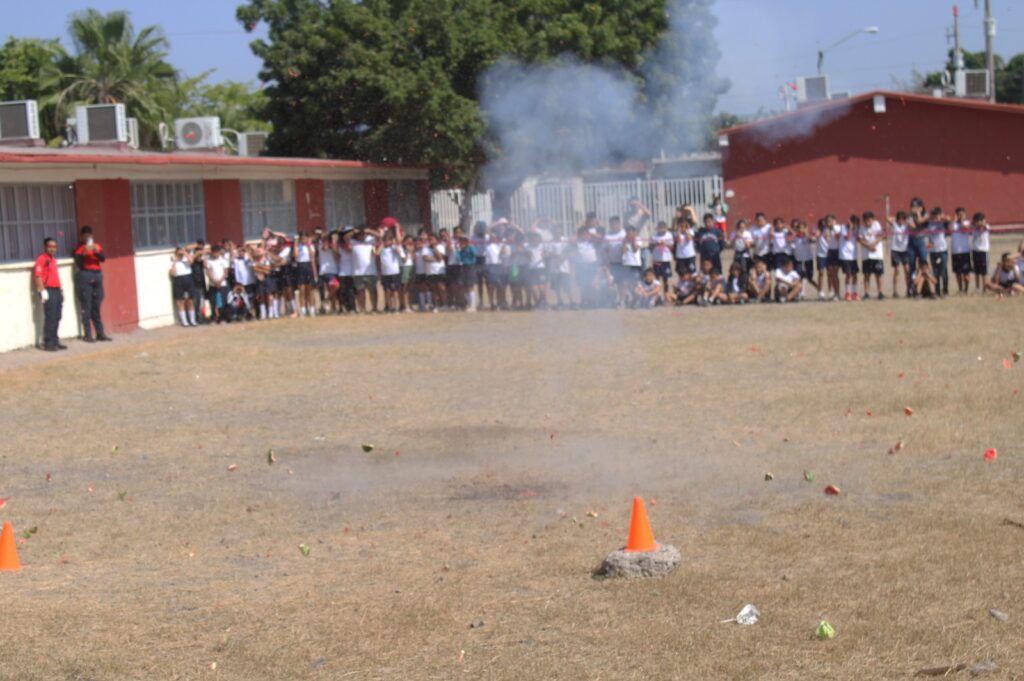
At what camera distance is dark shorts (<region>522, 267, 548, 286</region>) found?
73.2ft

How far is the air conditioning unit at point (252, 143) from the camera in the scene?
33.2m

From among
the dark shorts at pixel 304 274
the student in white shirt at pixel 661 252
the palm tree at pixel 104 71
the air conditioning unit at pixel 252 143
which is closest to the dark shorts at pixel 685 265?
the student in white shirt at pixel 661 252

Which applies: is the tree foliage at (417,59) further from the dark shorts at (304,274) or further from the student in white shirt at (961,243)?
the student in white shirt at (961,243)

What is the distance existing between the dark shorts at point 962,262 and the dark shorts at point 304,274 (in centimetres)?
1147

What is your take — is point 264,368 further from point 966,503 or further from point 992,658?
point 992,658

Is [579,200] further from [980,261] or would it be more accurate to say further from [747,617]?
[747,617]

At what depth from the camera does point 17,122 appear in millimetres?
23266

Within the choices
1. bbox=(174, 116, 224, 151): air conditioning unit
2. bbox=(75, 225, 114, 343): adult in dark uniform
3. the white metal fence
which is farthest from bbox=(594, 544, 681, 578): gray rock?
bbox=(174, 116, 224, 151): air conditioning unit

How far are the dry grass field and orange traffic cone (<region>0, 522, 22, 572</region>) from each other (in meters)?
0.09

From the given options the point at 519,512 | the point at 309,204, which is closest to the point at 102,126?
the point at 309,204

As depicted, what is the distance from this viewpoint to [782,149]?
3481 centimetres

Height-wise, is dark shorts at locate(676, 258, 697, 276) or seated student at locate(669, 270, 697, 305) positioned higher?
dark shorts at locate(676, 258, 697, 276)

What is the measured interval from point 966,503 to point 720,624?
2.84 meters

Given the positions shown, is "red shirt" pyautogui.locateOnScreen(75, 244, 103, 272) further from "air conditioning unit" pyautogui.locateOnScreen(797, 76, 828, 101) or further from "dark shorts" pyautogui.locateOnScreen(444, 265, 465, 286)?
"air conditioning unit" pyautogui.locateOnScreen(797, 76, 828, 101)
